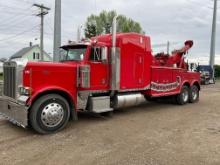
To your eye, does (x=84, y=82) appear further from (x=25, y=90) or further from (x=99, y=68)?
(x=25, y=90)

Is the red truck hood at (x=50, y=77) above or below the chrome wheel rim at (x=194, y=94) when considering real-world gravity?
above

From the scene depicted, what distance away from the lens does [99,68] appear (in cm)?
879

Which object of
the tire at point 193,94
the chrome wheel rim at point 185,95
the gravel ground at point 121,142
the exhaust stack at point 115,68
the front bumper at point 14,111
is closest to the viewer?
the gravel ground at point 121,142

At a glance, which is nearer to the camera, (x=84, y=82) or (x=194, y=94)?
(x=84, y=82)

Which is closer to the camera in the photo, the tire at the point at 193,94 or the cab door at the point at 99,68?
the cab door at the point at 99,68

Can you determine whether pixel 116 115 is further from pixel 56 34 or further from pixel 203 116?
pixel 56 34

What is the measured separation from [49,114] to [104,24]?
33.2 metres

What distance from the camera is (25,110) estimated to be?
22.2ft

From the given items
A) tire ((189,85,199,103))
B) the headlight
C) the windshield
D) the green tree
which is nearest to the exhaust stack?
the windshield

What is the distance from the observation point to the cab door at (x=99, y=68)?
8.58 meters

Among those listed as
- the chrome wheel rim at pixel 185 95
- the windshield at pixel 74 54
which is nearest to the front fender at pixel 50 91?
the windshield at pixel 74 54

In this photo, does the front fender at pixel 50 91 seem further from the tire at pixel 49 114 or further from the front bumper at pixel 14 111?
the front bumper at pixel 14 111

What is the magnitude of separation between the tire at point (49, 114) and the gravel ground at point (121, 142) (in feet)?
0.80

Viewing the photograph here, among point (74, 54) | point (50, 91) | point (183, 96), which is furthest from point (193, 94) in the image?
point (50, 91)
